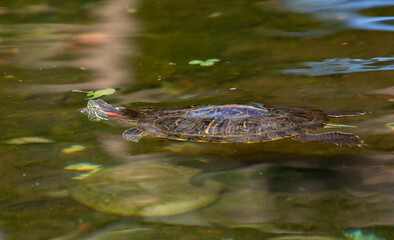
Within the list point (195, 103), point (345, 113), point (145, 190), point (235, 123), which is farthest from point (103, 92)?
point (345, 113)

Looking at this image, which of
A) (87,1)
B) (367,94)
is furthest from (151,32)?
(367,94)

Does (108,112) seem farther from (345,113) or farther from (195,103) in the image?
(345,113)

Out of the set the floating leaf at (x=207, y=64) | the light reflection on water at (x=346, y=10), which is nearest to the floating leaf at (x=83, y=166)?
the floating leaf at (x=207, y=64)

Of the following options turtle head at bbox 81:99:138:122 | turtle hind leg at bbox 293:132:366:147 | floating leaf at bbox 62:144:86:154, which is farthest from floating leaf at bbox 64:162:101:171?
turtle hind leg at bbox 293:132:366:147

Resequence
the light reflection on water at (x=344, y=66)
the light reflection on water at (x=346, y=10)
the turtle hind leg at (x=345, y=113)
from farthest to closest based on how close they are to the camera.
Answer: the light reflection on water at (x=346, y=10) < the light reflection on water at (x=344, y=66) < the turtle hind leg at (x=345, y=113)

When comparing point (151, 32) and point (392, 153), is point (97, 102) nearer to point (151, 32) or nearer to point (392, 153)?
point (392, 153)

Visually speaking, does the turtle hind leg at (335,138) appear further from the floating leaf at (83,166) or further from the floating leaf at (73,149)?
the floating leaf at (73,149)

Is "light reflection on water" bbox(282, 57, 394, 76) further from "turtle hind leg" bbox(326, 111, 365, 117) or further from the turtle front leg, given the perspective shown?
the turtle front leg
